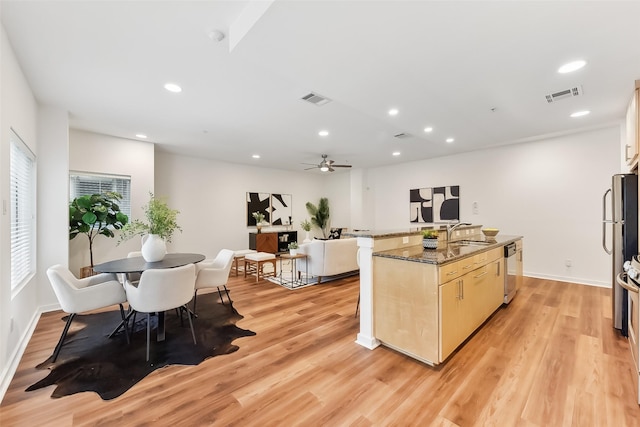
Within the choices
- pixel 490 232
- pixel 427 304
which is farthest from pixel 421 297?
pixel 490 232

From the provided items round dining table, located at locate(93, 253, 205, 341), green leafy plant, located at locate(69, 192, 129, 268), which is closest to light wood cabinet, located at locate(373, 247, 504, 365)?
round dining table, located at locate(93, 253, 205, 341)

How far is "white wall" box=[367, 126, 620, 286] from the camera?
4633 mm

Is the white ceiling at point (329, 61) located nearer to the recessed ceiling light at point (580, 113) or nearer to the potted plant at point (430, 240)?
the recessed ceiling light at point (580, 113)

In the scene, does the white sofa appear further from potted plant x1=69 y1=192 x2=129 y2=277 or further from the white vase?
potted plant x1=69 y1=192 x2=129 y2=277

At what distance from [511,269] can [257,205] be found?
20.9 ft

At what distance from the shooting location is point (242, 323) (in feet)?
10.6

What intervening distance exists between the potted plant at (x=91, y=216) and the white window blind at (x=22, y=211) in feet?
2.14

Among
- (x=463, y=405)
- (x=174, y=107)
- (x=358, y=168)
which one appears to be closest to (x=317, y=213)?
(x=358, y=168)

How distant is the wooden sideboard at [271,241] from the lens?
24.8 feet

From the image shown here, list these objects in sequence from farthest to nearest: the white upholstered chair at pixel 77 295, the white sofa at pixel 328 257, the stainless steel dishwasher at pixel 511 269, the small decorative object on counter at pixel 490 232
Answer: the white sofa at pixel 328 257, the small decorative object on counter at pixel 490 232, the stainless steel dishwasher at pixel 511 269, the white upholstered chair at pixel 77 295

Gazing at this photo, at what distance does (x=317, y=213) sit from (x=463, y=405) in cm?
782

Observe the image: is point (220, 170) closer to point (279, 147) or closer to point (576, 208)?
point (279, 147)

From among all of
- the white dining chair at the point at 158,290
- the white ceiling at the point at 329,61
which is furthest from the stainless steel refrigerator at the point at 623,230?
the white dining chair at the point at 158,290

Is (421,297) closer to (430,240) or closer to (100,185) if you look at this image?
(430,240)
